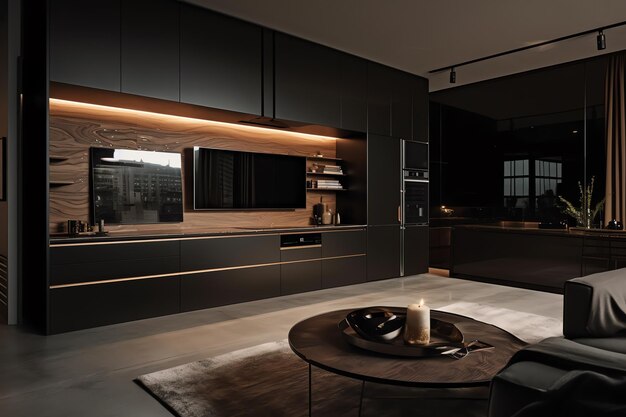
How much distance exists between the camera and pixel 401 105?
647 cm

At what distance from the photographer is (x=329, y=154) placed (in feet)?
20.9

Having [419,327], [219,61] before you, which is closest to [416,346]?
[419,327]

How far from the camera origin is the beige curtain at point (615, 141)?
548 centimetres

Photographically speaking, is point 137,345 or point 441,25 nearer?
point 137,345

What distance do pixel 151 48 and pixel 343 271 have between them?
3299mm

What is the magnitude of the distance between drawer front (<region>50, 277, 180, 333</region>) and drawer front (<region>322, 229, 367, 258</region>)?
6.42 feet

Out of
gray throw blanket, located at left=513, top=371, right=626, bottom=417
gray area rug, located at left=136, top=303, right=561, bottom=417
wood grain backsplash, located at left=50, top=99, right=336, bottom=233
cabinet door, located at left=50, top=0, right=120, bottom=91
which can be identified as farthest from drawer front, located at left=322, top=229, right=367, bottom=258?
gray throw blanket, located at left=513, top=371, right=626, bottom=417

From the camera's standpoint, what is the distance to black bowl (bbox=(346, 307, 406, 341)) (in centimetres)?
214

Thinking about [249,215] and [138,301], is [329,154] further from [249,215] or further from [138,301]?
[138,301]

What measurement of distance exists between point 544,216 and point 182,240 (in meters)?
4.83

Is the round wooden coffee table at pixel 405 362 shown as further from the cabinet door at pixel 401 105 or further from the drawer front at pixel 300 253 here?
the cabinet door at pixel 401 105

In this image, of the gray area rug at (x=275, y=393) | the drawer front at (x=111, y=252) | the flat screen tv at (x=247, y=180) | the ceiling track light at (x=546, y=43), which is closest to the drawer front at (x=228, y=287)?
the drawer front at (x=111, y=252)

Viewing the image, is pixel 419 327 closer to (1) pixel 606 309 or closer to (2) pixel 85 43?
(1) pixel 606 309

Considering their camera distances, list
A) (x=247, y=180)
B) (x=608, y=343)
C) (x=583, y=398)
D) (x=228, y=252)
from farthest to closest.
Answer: (x=247, y=180)
(x=228, y=252)
(x=608, y=343)
(x=583, y=398)
